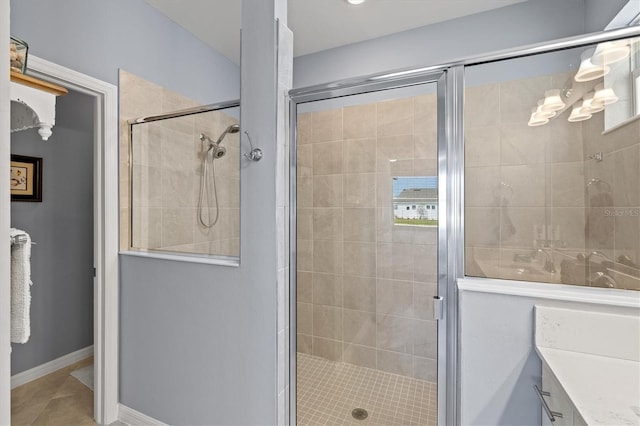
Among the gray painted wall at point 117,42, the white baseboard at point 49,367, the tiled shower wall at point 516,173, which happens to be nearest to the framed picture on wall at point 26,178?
the gray painted wall at point 117,42

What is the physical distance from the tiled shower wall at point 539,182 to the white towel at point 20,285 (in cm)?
171

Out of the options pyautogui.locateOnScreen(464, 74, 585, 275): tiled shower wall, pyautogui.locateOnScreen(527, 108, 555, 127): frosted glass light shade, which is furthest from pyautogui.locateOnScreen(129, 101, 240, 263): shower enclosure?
pyautogui.locateOnScreen(527, 108, 555, 127): frosted glass light shade

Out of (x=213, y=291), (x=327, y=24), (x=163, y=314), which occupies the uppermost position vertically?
(x=327, y=24)

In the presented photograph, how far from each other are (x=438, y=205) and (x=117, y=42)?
2201mm

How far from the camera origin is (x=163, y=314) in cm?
176

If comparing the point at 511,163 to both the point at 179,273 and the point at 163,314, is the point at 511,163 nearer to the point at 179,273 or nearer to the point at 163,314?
the point at 179,273

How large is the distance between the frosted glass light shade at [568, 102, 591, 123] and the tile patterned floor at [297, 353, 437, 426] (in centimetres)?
125

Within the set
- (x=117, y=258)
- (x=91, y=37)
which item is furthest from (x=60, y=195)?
(x=91, y=37)

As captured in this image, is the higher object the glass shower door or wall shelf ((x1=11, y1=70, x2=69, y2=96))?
wall shelf ((x1=11, y1=70, x2=69, y2=96))

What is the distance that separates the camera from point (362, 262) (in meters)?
1.64

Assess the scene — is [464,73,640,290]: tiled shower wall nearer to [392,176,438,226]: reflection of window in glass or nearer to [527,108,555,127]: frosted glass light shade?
[527,108,555,127]: frosted glass light shade

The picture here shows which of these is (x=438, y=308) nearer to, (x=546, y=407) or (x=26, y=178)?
(x=546, y=407)

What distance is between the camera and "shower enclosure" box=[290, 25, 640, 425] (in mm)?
1104

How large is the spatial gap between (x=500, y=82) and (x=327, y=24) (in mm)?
1723
